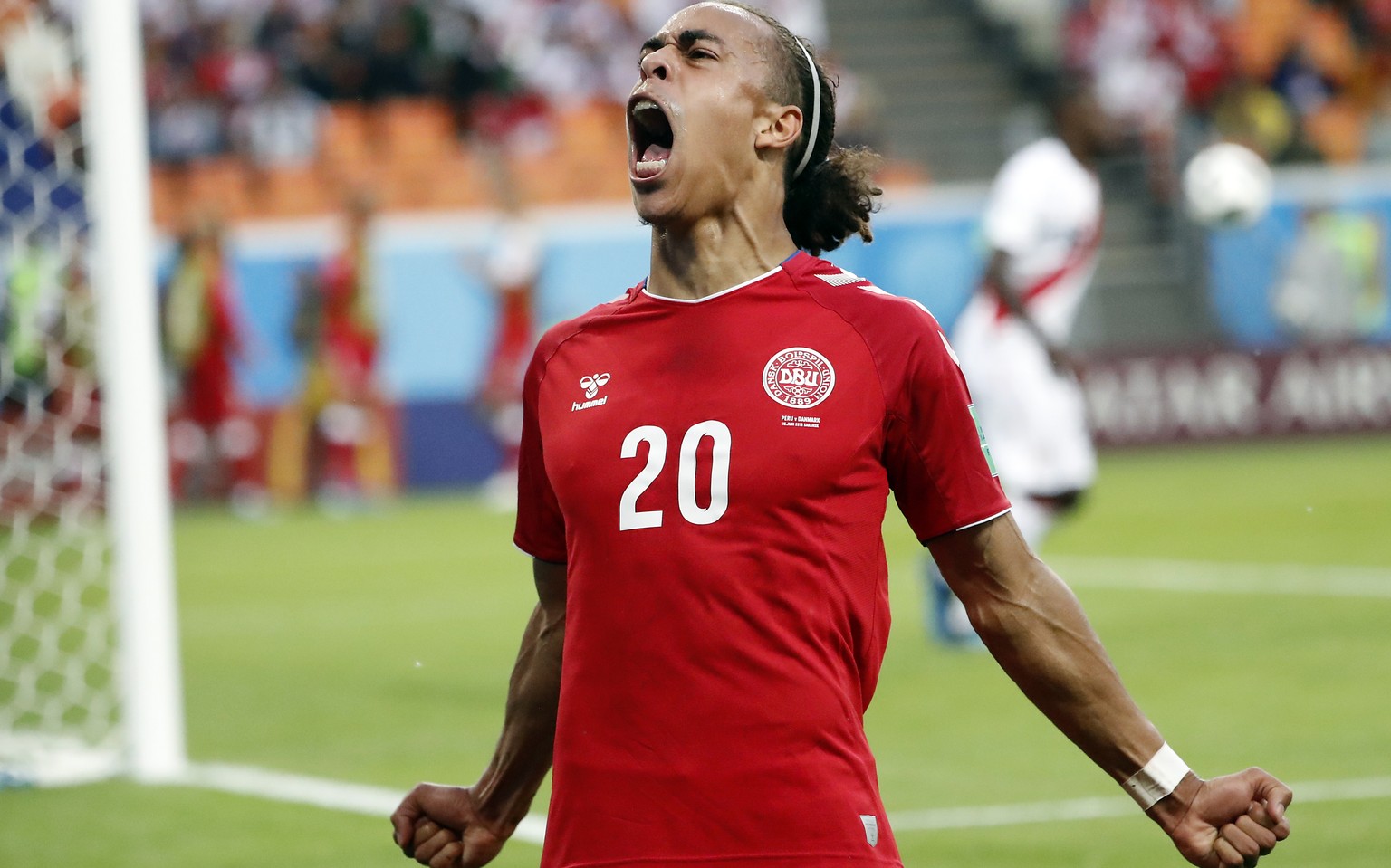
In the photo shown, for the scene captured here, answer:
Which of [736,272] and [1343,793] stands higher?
[736,272]

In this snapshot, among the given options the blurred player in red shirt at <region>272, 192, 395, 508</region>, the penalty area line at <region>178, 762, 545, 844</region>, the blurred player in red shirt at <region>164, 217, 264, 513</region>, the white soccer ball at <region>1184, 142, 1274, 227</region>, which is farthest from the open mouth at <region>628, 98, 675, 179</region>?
the blurred player in red shirt at <region>164, 217, 264, 513</region>

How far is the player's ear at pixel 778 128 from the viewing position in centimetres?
323

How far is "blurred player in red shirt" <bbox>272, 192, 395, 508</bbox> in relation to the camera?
1828cm

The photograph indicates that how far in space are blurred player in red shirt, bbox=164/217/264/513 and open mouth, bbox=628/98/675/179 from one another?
50.2 ft

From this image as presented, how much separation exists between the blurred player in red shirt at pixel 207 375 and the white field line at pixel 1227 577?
28.0 ft

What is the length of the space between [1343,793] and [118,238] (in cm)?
457

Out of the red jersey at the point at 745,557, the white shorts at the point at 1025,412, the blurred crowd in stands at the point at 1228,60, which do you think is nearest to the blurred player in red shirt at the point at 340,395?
the white shorts at the point at 1025,412

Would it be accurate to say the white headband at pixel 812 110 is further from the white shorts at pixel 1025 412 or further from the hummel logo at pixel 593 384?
the white shorts at pixel 1025 412

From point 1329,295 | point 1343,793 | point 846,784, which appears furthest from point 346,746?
point 1329,295

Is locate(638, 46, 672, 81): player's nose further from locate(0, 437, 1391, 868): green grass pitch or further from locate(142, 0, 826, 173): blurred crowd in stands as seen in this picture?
locate(142, 0, 826, 173): blurred crowd in stands

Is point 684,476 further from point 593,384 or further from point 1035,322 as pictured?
point 1035,322

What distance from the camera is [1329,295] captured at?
21.8 metres

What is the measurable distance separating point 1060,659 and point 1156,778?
229mm

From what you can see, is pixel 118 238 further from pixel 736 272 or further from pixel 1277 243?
pixel 1277 243
